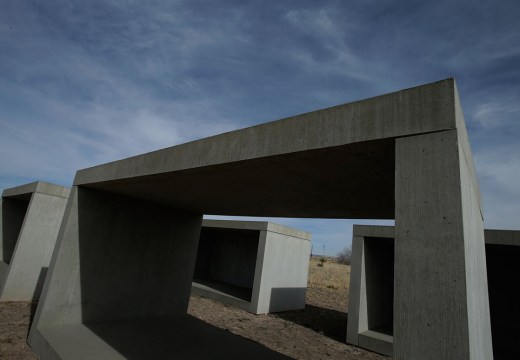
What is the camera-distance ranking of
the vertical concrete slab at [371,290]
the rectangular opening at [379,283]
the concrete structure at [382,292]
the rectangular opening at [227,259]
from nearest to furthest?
1. the concrete structure at [382,292]
2. the vertical concrete slab at [371,290]
3. the rectangular opening at [379,283]
4. the rectangular opening at [227,259]

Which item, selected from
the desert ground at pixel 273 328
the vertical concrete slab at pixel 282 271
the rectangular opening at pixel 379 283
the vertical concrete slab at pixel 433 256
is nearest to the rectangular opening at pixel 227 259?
the vertical concrete slab at pixel 282 271

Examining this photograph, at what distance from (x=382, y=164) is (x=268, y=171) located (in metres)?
1.14

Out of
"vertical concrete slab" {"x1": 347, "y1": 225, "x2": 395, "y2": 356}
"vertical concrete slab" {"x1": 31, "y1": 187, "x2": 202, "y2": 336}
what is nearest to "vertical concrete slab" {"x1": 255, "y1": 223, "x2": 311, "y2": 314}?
"vertical concrete slab" {"x1": 347, "y1": 225, "x2": 395, "y2": 356}

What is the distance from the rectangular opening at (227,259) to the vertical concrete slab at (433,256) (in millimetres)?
12130

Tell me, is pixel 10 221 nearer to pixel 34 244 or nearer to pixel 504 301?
pixel 34 244

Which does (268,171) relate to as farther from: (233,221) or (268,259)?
(233,221)

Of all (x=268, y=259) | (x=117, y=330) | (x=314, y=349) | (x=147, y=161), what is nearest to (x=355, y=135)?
(x=147, y=161)

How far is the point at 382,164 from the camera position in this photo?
8.84 ft

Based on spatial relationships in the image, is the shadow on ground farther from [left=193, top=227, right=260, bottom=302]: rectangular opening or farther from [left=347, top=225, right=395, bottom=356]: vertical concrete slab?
[left=193, top=227, right=260, bottom=302]: rectangular opening

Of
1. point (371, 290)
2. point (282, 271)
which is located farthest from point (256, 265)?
point (371, 290)

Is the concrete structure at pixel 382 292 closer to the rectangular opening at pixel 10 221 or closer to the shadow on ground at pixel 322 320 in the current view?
the shadow on ground at pixel 322 320

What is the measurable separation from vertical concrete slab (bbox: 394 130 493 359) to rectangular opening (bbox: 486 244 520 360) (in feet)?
22.9

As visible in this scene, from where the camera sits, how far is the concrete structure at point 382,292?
738cm

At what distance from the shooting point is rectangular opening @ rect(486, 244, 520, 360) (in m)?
7.47
